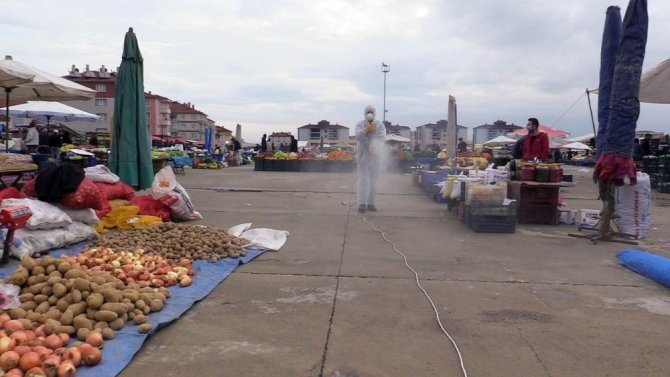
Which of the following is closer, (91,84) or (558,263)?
(558,263)

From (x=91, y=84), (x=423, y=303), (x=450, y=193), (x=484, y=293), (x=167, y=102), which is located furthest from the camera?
(x=167, y=102)

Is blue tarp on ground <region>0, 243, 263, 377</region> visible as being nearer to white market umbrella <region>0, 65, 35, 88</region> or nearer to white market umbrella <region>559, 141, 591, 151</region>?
white market umbrella <region>0, 65, 35, 88</region>

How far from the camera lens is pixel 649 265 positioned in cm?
514

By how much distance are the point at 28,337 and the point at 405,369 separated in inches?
92.0

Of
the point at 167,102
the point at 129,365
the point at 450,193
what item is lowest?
the point at 129,365

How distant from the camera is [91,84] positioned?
72.3 meters

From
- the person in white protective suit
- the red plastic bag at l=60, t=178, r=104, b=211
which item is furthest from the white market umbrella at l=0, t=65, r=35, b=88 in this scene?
the person in white protective suit

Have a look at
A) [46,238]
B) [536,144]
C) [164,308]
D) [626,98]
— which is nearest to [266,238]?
[46,238]

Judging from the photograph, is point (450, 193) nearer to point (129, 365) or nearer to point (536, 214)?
point (536, 214)

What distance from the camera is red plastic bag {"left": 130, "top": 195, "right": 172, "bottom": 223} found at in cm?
754

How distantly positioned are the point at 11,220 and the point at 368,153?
605cm

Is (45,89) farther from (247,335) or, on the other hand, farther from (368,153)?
(247,335)

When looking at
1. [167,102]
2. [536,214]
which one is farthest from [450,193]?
[167,102]

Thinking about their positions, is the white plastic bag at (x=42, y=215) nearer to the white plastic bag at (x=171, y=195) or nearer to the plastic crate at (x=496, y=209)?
the white plastic bag at (x=171, y=195)
